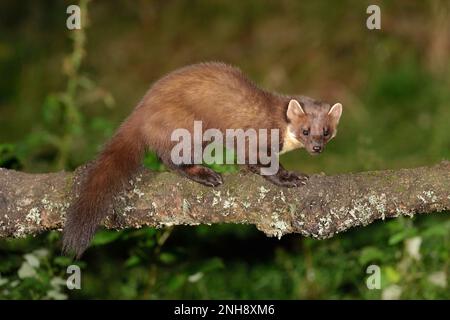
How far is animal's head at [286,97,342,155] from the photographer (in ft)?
12.9

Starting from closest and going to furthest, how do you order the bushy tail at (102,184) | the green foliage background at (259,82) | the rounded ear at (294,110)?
1. the bushy tail at (102,184)
2. the rounded ear at (294,110)
3. the green foliage background at (259,82)

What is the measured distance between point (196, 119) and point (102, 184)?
551 millimetres

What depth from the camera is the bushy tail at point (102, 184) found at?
11.1ft

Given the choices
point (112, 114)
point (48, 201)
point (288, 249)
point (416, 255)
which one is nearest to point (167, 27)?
point (112, 114)

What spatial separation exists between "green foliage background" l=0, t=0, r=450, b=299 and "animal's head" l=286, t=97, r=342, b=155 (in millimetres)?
1270

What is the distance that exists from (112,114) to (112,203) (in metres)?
4.43

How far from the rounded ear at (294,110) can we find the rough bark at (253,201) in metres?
0.41

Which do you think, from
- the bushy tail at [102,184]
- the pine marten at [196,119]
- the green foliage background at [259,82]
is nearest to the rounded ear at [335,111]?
the pine marten at [196,119]

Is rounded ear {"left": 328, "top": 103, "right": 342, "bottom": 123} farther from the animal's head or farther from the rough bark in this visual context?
the rough bark

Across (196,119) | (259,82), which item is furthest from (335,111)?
(259,82)

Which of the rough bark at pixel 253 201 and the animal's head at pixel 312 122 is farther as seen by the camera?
the animal's head at pixel 312 122

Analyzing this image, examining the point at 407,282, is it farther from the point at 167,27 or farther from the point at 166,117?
the point at 167,27

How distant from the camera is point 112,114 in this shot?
7906 millimetres

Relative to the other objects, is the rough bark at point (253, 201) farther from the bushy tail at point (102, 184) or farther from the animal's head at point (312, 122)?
the animal's head at point (312, 122)
